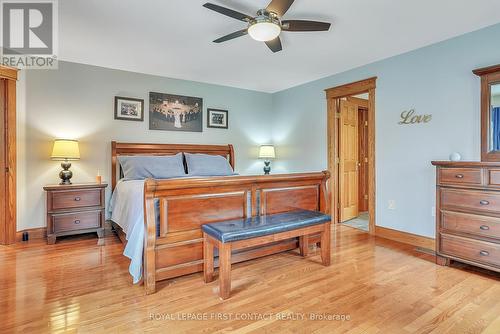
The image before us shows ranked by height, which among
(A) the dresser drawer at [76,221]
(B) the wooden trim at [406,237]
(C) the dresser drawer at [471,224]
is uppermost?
(C) the dresser drawer at [471,224]

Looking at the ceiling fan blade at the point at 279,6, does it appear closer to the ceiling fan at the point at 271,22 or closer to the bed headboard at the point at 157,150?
the ceiling fan at the point at 271,22

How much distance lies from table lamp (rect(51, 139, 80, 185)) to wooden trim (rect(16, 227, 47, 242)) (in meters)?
0.71

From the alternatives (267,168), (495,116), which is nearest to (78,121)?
(267,168)

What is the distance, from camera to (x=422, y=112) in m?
3.35

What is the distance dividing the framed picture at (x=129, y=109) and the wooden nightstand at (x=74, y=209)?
3.83 feet

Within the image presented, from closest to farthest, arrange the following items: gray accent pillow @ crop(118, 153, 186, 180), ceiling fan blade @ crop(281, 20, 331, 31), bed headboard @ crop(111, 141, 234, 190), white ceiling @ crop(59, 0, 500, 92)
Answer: ceiling fan blade @ crop(281, 20, 331, 31)
white ceiling @ crop(59, 0, 500, 92)
gray accent pillow @ crop(118, 153, 186, 180)
bed headboard @ crop(111, 141, 234, 190)

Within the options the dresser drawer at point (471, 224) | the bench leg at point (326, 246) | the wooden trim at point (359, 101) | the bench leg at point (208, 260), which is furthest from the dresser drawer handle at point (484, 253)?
the wooden trim at point (359, 101)

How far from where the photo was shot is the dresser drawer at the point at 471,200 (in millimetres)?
2428

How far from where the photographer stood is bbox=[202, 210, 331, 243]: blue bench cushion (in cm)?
216

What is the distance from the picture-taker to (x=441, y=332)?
171cm

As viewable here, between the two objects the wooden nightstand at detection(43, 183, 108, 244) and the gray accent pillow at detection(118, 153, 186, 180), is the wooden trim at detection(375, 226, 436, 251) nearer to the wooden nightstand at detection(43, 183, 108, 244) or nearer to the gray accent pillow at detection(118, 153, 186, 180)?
the gray accent pillow at detection(118, 153, 186, 180)

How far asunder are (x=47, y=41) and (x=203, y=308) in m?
3.39

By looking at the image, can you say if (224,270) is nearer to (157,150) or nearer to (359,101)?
(157,150)

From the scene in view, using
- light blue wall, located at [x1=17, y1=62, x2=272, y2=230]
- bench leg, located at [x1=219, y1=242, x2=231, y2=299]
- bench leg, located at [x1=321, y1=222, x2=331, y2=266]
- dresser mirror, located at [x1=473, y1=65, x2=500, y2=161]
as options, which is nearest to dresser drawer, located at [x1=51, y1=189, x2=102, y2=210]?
light blue wall, located at [x1=17, y1=62, x2=272, y2=230]
